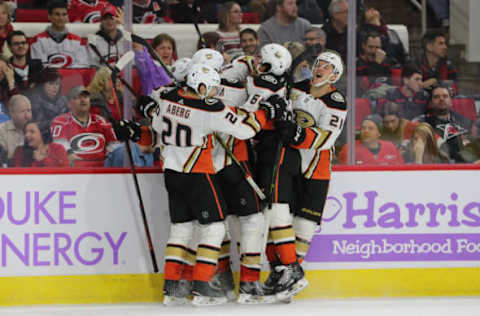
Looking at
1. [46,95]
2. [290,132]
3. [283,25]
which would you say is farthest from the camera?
[283,25]

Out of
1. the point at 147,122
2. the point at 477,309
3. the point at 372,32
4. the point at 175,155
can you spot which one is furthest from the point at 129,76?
the point at 477,309

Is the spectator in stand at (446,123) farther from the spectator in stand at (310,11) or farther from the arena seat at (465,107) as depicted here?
the spectator in stand at (310,11)

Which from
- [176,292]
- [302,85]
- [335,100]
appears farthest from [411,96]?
[176,292]

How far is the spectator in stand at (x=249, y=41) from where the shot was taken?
13.8 feet

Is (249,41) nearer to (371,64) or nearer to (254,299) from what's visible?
(371,64)

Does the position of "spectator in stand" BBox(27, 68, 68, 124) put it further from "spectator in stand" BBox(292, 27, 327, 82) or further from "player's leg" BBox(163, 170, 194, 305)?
"spectator in stand" BBox(292, 27, 327, 82)

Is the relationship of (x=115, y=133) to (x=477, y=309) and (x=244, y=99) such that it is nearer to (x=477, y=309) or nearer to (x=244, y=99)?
(x=244, y=99)

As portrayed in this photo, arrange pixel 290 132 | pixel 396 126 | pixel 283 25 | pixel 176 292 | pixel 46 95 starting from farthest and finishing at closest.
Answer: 1. pixel 396 126
2. pixel 283 25
3. pixel 46 95
4. pixel 176 292
5. pixel 290 132

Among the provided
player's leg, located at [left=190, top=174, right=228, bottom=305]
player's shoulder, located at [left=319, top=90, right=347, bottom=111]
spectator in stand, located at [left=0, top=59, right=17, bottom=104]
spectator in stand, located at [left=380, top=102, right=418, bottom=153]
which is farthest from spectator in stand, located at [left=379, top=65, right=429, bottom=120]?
spectator in stand, located at [left=0, top=59, right=17, bottom=104]

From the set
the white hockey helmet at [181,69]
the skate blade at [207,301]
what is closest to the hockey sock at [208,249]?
the skate blade at [207,301]

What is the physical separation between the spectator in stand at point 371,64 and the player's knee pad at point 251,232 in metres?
0.88

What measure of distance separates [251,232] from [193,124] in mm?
623

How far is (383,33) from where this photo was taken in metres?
4.25

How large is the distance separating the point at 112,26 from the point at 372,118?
4.69 ft
